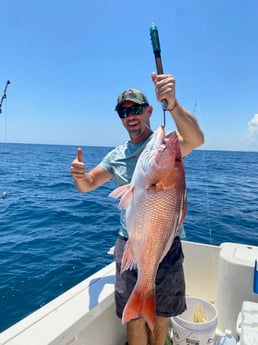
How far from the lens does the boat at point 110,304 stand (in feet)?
6.08

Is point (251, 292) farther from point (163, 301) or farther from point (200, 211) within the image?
point (200, 211)

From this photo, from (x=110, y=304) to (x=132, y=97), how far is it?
5.51 ft

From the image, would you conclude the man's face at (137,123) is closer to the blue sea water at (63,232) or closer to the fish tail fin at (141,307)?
the fish tail fin at (141,307)

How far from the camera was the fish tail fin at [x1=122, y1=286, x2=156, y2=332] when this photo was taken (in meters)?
1.62

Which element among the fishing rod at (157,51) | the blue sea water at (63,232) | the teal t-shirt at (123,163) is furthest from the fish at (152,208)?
the blue sea water at (63,232)

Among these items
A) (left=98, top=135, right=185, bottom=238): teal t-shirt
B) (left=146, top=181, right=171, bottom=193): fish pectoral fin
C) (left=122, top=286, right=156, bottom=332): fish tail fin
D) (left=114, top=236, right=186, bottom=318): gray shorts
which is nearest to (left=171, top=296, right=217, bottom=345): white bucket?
(left=114, top=236, right=186, bottom=318): gray shorts

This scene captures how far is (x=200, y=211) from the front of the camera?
9.70 meters

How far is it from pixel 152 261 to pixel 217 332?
173 cm

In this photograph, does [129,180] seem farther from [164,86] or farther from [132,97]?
[164,86]

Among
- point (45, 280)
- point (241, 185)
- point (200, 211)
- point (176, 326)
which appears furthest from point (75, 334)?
point (241, 185)

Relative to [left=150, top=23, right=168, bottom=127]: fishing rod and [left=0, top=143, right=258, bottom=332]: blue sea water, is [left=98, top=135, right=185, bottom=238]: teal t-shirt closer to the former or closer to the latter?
[left=150, top=23, right=168, bottom=127]: fishing rod

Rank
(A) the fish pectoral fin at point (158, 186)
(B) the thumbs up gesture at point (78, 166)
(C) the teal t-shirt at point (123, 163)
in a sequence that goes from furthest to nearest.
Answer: (C) the teal t-shirt at point (123, 163) → (B) the thumbs up gesture at point (78, 166) → (A) the fish pectoral fin at point (158, 186)

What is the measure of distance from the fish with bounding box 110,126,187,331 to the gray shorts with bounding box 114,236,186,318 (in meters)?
0.51

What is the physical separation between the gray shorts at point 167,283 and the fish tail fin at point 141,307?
1.65 feet
